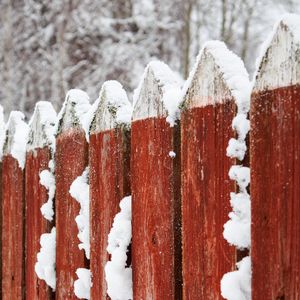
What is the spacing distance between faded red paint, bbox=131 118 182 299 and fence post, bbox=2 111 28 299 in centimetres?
88

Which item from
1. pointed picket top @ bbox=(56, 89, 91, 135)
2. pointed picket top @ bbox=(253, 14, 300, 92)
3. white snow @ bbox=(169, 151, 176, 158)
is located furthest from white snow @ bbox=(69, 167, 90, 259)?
pointed picket top @ bbox=(253, 14, 300, 92)

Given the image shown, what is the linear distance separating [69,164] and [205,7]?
12157 mm

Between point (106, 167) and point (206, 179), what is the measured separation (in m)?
0.46

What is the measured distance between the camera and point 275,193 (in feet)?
3.19

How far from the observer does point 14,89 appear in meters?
9.02

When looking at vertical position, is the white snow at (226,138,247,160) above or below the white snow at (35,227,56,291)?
above

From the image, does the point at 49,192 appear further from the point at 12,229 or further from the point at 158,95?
the point at 158,95

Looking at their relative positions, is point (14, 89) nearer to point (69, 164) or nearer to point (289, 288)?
point (69, 164)

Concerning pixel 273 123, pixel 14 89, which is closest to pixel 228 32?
pixel 14 89

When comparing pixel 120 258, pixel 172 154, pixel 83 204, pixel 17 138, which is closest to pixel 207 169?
pixel 172 154

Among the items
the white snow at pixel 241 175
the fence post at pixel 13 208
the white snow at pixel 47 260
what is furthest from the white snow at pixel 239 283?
the fence post at pixel 13 208

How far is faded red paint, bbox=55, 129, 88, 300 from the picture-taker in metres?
1.71

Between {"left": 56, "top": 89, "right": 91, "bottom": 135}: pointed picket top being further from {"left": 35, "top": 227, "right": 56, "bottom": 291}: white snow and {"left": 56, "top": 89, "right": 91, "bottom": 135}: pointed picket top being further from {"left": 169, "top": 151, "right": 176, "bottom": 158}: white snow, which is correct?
{"left": 169, "top": 151, "right": 176, "bottom": 158}: white snow

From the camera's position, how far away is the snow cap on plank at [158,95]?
127 centimetres
